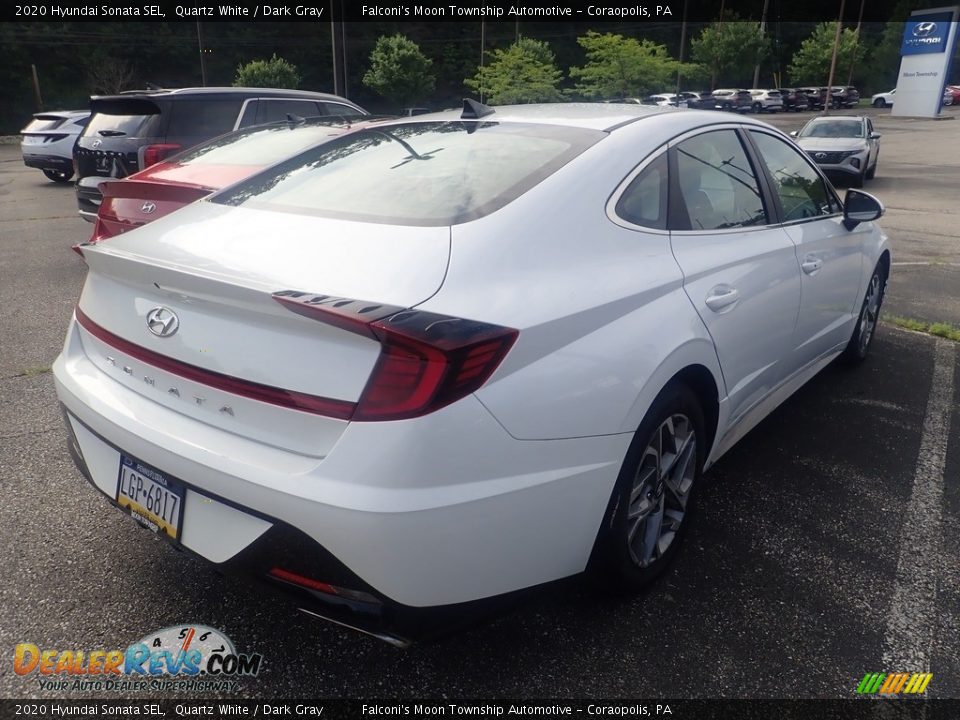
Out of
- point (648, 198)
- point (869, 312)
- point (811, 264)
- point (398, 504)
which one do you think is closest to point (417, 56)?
point (869, 312)

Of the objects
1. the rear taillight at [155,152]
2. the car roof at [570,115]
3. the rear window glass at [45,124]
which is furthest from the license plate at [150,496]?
the rear window glass at [45,124]

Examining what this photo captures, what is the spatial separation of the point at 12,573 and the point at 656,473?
2.22 metres

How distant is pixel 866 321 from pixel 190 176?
4455 millimetres

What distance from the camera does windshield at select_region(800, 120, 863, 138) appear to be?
16.3m

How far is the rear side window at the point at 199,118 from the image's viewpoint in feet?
23.3

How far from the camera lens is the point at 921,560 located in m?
2.75

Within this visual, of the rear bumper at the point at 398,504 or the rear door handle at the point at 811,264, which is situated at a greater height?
the rear door handle at the point at 811,264

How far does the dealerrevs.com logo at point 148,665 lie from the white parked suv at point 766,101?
2112 inches

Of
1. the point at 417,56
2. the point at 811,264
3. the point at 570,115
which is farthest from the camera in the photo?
the point at 417,56

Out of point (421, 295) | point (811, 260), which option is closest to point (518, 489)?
point (421, 295)

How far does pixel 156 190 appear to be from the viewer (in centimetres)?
465

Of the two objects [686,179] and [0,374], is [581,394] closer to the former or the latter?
[686,179]

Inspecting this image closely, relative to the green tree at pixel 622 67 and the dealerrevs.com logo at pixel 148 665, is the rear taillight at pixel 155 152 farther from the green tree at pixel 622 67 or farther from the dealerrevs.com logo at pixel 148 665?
the green tree at pixel 622 67

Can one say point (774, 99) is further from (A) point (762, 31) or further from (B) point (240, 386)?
(B) point (240, 386)
